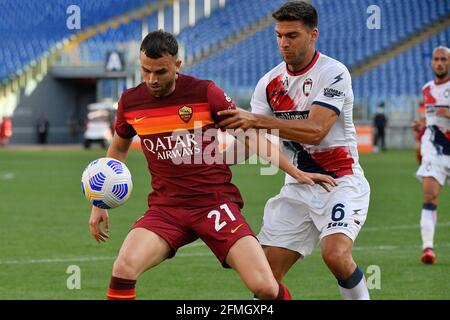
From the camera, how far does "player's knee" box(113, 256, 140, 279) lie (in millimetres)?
6500

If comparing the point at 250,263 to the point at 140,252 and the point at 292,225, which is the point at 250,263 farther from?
the point at 292,225

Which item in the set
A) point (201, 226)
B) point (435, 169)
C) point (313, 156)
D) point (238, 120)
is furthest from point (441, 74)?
point (238, 120)

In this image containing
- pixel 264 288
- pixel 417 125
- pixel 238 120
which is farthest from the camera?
pixel 417 125

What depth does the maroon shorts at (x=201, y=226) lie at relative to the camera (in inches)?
266

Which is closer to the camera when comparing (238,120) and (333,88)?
(238,120)

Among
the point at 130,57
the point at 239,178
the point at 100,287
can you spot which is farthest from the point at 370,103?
the point at 100,287

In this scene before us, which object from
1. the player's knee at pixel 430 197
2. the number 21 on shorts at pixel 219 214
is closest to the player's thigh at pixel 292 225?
the number 21 on shorts at pixel 219 214

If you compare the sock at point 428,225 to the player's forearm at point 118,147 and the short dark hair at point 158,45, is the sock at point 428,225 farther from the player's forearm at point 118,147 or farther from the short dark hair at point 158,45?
the short dark hair at point 158,45

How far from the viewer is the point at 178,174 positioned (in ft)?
22.6

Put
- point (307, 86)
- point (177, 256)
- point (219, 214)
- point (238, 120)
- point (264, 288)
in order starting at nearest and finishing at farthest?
point (238, 120)
point (264, 288)
point (219, 214)
point (307, 86)
point (177, 256)

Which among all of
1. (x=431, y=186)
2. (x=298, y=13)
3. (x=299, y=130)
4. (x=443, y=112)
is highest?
(x=298, y=13)

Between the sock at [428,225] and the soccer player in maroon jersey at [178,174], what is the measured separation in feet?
16.2

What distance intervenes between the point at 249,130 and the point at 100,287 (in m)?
3.49

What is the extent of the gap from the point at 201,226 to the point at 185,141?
571 millimetres
